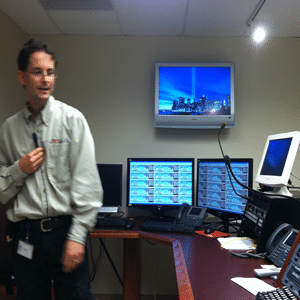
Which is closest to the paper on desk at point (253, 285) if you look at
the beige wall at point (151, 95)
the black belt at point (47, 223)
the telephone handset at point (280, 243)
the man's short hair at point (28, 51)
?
the telephone handset at point (280, 243)

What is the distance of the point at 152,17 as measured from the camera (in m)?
2.57

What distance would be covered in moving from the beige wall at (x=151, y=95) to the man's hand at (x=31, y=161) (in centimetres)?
173

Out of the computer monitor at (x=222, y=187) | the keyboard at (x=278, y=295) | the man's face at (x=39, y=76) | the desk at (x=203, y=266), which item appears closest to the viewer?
the keyboard at (x=278, y=295)

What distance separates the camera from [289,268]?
1.09 meters

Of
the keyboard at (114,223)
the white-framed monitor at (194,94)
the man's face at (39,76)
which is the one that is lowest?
the keyboard at (114,223)

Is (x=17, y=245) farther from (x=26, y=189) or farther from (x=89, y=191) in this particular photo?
(x=89, y=191)

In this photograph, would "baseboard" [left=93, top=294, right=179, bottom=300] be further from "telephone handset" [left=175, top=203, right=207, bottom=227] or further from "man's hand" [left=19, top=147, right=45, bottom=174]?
"man's hand" [left=19, top=147, right=45, bottom=174]

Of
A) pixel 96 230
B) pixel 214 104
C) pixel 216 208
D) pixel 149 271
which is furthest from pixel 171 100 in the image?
pixel 149 271

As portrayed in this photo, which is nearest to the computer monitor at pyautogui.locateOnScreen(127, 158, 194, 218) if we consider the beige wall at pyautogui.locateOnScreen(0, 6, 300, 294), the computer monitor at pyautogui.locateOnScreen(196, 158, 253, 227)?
the computer monitor at pyautogui.locateOnScreen(196, 158, 253, 227)

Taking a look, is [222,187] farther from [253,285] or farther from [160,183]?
[253,285]

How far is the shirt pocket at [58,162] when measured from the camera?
3.96 ft

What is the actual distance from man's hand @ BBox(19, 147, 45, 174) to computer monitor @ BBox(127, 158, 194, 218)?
4.89 ft

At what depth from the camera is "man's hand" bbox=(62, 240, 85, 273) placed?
110 cm

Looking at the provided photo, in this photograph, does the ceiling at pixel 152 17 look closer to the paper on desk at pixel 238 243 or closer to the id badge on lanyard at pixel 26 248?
the paper on desk at pixel 238 243
